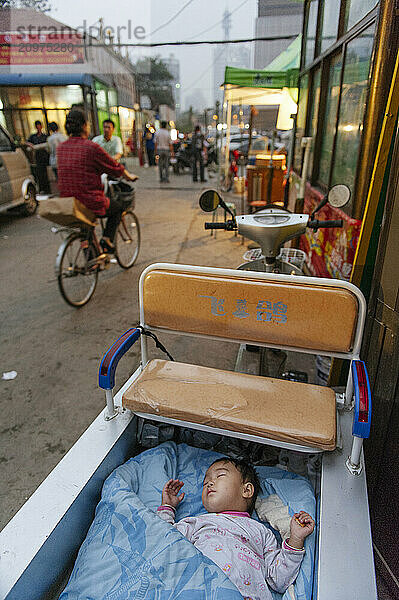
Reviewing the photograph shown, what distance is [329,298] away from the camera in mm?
1791

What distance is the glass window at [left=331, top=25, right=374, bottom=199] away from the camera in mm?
2877

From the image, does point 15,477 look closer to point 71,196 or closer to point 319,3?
point 71,196

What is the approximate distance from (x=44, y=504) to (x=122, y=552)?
1.10 ft

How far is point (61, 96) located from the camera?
12883 millimetres

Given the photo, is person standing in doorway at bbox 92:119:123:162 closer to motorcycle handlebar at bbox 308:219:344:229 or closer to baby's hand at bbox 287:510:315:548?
motorcycle handlebar at bbox 308:219:344:229

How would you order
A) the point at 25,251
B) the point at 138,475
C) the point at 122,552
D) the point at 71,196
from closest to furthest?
the point at 122,552 < the point at 138,475 < the point at 71,196 < the point at 25,251

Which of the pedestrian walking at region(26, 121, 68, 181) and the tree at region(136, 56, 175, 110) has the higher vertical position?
the tree at region(136, 56, 175, 110)

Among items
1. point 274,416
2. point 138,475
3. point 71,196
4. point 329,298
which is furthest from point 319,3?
point 138,475

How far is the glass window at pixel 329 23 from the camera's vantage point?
399 centimetres

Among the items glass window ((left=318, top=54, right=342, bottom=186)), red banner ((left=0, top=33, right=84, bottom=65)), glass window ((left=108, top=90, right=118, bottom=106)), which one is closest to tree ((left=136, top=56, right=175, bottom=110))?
glass window ((left=108, top=90, right=118, bottom=106))

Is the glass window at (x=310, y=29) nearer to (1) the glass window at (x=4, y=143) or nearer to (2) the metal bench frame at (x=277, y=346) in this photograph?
(2) the metal bench frame at (x=277, y=346)

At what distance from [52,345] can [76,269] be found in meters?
0.96

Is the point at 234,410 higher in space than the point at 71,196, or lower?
lower

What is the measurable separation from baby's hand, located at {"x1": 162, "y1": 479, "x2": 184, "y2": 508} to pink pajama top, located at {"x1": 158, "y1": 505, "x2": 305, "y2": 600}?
9cm
